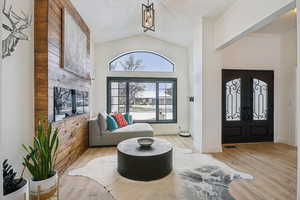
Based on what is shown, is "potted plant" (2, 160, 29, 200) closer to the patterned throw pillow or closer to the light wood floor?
the light wood floor

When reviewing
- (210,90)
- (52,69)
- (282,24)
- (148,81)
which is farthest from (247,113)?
(52,69)

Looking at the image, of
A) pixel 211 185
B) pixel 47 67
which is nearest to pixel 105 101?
pixel 47 67

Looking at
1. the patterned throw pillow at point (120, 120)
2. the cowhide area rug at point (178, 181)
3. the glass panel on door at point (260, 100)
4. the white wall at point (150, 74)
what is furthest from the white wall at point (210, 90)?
the patterned throw pillow at point (120, 120)

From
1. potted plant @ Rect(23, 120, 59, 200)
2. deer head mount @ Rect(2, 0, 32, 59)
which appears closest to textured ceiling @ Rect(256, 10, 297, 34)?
deer head mount @ Rect(2, 0, 32, 59)

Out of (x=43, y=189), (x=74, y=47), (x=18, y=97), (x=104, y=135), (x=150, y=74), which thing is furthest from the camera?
(x=150, y=74)

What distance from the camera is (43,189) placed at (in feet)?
5.15

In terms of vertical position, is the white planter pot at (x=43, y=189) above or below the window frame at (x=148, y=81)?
below

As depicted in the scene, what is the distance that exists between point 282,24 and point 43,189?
561 cm

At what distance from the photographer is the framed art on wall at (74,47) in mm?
2832

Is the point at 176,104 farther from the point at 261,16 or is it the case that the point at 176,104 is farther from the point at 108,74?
the point at 261,16

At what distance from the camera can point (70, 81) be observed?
3.10 m

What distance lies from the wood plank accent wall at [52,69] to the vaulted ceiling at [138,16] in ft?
2.12

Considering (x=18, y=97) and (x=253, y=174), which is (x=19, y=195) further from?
(x=253, y=174)

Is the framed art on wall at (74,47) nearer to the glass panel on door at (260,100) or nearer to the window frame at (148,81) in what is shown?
the window frame at (148,81)
